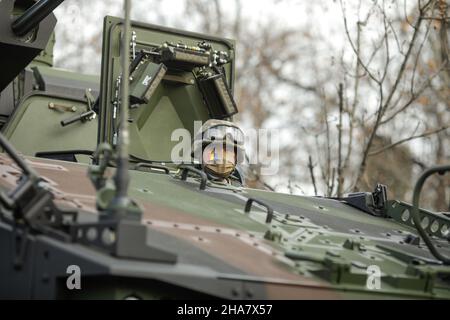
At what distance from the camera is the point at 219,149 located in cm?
721

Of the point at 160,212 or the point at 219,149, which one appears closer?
the point at 160,212

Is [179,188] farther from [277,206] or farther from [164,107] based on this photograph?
[164,107]

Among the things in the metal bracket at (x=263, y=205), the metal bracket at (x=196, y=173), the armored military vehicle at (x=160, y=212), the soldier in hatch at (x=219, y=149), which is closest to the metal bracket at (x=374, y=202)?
the armored military vehicle at (x=160, y=212)

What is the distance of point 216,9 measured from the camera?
2898cm

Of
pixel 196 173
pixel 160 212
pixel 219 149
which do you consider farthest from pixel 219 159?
pixel 160 212

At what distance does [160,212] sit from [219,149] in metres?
1.43

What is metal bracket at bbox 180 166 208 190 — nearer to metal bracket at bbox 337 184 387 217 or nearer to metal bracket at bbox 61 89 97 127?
metal bracket at bbox 337 184 387 217

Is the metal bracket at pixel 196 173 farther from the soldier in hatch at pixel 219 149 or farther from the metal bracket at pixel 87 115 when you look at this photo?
the metal bracket at pixel 87 115

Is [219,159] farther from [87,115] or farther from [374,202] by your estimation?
[87,115]

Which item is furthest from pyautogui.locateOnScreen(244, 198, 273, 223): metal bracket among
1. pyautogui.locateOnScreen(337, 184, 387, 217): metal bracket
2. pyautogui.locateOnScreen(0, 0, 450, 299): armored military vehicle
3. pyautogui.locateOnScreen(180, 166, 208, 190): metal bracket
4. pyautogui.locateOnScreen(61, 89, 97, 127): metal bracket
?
pyautogui.locateOnScreen(61, 89, 97, 127): metal bracket

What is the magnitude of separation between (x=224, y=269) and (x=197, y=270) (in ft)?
0.66

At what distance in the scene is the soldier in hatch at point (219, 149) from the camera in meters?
7.20

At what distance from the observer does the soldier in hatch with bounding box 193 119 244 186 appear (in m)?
7.20

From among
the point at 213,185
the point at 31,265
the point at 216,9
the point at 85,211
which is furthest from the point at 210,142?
the point at 216,9
